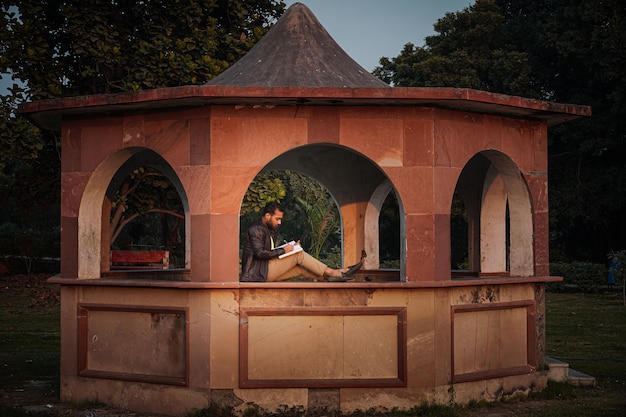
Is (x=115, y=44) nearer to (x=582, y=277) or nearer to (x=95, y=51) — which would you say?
(x=95, y=51)

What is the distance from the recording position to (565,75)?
3488cm

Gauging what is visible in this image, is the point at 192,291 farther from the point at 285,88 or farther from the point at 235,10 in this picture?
the point at 235,10

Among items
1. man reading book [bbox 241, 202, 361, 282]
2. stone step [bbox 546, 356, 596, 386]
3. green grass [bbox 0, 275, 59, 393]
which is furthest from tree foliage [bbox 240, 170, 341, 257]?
stone step [bbox 546, 356, 596, 386]

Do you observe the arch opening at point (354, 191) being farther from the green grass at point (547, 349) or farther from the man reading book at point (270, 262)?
the green grass at point (547, 349)

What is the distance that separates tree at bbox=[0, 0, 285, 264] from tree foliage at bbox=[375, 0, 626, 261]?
42.9 feet

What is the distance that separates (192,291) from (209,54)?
39.1 ft

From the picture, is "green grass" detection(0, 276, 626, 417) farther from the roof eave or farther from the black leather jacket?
the roof eave

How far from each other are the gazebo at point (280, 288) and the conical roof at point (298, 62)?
0.17m

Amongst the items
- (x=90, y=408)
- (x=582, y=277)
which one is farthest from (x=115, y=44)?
(x=582, y=277)

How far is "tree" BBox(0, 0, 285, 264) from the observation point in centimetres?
2031

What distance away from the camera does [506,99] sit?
10.9 m

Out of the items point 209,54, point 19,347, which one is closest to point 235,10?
point 209,54

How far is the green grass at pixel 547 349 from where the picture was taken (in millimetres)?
10898

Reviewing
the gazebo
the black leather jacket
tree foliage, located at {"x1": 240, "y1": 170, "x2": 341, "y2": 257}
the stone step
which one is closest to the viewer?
the gazebo
